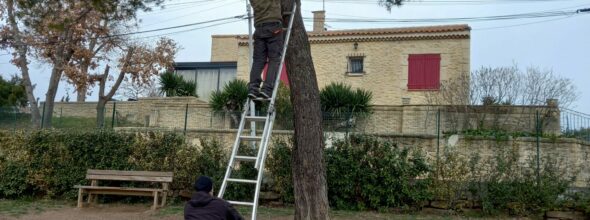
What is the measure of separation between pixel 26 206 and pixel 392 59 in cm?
1798

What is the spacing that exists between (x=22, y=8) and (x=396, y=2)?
6.47m

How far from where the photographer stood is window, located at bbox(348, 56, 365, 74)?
26781mm

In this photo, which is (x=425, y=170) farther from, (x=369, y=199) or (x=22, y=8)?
(x=22, y=8)

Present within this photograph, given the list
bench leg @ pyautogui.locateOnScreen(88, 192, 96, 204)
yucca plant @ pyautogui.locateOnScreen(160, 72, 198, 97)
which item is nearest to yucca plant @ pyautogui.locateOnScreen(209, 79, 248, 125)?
yucca plant @ pyautogui.locateOnScreen(160, 72, 198, 97)

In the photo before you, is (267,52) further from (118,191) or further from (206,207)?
(118,191)

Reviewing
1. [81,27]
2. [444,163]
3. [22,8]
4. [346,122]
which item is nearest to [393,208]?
[444,163]

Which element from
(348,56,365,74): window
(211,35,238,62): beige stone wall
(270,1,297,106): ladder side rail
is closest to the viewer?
(270,1,297,106): ladder side rail

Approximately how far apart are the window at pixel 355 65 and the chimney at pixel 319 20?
15.7 ft

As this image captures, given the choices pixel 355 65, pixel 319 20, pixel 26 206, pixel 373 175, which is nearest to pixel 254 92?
pixel 373 175

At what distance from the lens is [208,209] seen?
541 cm

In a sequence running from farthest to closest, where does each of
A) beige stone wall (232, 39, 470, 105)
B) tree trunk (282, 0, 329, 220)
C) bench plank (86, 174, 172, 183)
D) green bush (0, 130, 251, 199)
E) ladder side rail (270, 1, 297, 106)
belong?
beige stone wall (232, 39, 470, 105) < green bush (0, 130, 251, 199) < bench plank (86, 174, 172, 183) < tree trunk (282, 0, 329, 220) < ladder side rail (270, 1, 297, 106)

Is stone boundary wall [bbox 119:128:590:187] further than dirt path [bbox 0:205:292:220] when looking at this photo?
Yes

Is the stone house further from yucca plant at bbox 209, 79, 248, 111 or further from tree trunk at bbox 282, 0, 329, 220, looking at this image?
tree trunk at bbox 282, 0, 329, 220

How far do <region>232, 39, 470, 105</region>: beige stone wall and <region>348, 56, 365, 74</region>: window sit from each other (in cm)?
25
